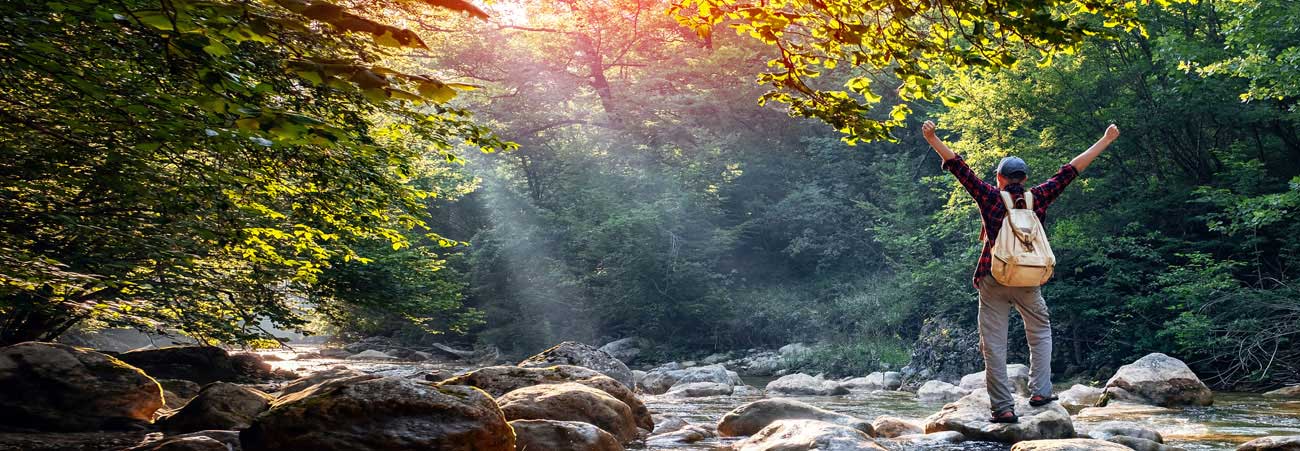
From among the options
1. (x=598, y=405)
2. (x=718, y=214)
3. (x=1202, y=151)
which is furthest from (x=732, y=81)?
(x=598, y=405)

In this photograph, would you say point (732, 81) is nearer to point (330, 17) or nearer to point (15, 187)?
point (15, 187)

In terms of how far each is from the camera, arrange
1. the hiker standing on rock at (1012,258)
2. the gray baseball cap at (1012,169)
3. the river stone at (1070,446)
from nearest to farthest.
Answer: the river stone at (1070,446) < the hiker standing on rock at (1012,258) < the gray baseball cap at (1012,169)

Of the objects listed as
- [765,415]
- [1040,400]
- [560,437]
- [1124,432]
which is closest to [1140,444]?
[1124,432]

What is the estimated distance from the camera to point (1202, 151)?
1596cm

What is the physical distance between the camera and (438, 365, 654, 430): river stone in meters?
8.42

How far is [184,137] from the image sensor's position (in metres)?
4.30

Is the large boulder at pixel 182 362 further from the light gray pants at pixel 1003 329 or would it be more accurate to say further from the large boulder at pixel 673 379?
the light gray pants at pixel 1003 329

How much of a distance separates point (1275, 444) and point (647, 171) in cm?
2532

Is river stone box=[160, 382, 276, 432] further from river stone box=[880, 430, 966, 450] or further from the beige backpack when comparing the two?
the beige backpack

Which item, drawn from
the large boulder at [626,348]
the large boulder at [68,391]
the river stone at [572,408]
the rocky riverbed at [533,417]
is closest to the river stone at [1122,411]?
the rocky riverbed at [533,417]

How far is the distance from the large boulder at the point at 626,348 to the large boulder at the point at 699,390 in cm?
1168

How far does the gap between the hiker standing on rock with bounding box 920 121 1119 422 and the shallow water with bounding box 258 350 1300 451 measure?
0.54 metres

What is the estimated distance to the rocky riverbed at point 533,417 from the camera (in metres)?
5.16

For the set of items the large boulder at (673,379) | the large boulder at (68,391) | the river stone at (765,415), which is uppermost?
the river stone at (765,415)
